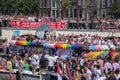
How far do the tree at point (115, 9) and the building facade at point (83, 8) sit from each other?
2.83 metres

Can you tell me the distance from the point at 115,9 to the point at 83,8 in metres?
10.1

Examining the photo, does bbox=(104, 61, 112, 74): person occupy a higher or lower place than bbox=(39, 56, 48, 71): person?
higher

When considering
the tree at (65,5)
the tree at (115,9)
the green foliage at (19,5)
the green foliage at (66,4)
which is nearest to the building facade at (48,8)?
the green foliage at (19,5)

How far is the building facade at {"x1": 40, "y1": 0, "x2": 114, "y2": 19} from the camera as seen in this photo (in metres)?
95.0

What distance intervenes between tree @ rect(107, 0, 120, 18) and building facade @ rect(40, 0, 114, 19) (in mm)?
2828

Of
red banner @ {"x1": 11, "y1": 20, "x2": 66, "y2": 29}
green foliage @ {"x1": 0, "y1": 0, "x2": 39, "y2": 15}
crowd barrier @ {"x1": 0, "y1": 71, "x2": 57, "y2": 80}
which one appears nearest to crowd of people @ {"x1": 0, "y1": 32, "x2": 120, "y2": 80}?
crowd barrier @ {"x1": 0, "y1": 71, "x2": 57, "y2": 80}

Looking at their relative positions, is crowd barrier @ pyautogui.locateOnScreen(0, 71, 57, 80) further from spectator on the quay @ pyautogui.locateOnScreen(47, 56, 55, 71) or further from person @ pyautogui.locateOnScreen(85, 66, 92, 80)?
person @ pyautogui.locateOnScreen(85, 66, 92, 80)

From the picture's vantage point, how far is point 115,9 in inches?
3462

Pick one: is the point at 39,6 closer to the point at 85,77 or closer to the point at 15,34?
the point at 15,34

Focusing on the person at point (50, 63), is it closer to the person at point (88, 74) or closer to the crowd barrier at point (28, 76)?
the crowd barrier at point (28, 76)

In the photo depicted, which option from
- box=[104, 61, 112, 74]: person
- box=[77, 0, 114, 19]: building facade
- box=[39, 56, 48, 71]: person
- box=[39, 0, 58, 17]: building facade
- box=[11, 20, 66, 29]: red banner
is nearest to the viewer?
box=[104, 61, 112, 74]: person

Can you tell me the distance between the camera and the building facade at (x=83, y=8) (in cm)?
9500

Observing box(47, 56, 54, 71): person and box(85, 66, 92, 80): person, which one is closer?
Answer: box(85, 66, 92, 80): person

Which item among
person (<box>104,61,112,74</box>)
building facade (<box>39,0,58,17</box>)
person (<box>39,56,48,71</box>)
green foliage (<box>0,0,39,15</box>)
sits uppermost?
person (<box>104,61,112,74</box>)
